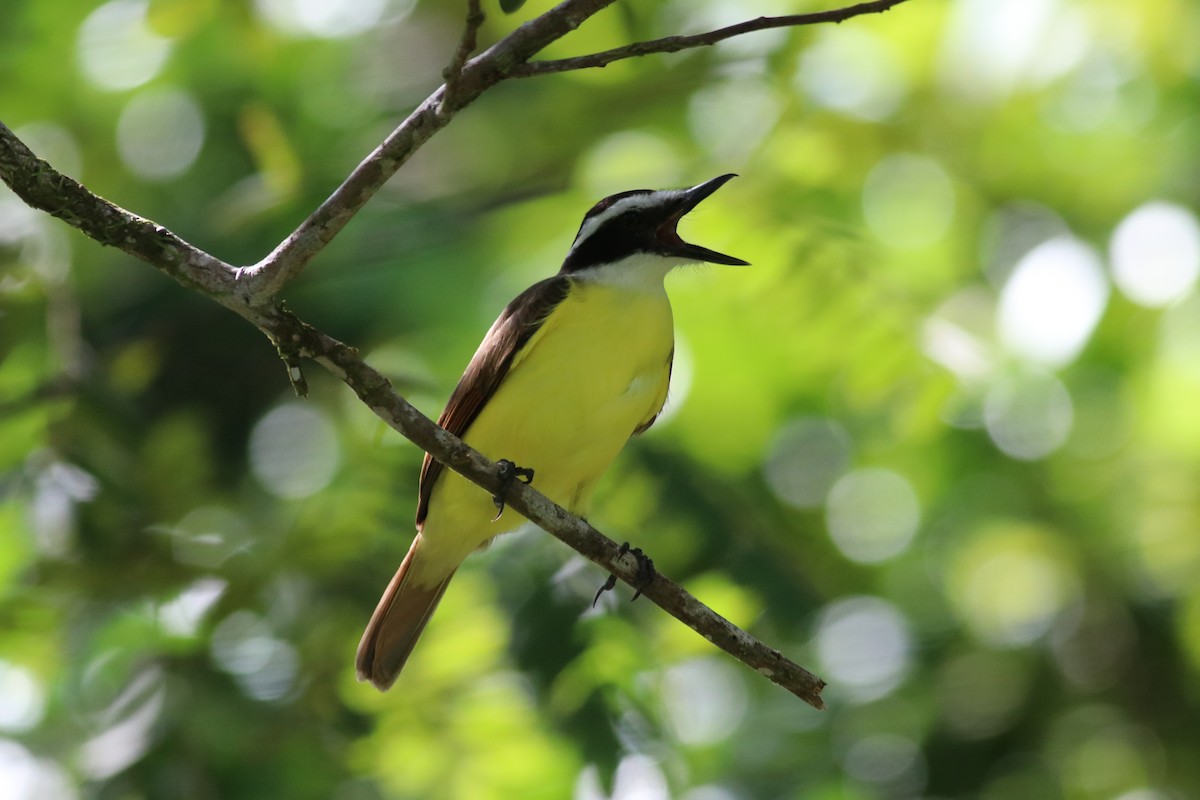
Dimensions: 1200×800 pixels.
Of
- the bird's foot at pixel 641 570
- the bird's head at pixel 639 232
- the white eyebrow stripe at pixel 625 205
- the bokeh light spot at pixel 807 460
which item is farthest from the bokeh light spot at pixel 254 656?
the bokeh light spot at pixel 807 460

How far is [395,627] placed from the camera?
5.18 metres

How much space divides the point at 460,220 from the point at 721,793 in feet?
11.2

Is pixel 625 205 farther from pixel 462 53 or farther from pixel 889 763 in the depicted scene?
pixel 889 763

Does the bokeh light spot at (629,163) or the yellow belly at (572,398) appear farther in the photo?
the bokeh light spot at (629,163)

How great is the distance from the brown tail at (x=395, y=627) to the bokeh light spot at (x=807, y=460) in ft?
10.6

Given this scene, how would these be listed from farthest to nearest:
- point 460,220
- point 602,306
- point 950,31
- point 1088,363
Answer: point 1088,363, point 950,31, point 460,220, point 602,306

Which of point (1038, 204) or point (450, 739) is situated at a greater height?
point (1038, 204)

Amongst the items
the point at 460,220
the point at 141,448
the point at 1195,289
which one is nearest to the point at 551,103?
the point at 460,220

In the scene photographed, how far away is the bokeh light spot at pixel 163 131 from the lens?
26.1 feet

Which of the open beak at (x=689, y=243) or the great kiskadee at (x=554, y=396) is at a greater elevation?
the open beak at (x=689, y=243)

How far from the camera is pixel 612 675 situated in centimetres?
502

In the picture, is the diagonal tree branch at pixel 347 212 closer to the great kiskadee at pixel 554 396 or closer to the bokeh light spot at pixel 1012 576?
the great kiskadee at pixel 554 396

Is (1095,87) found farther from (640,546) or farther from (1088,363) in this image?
(640,546)

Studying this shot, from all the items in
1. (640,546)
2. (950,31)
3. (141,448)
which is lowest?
(141,448)
